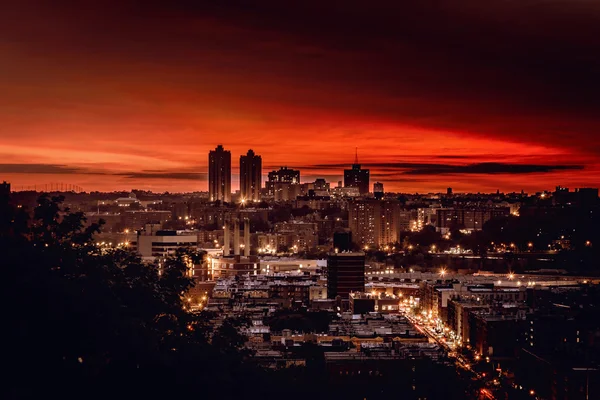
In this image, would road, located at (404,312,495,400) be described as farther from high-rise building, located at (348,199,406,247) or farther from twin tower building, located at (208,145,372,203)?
twin tower building, located at (208,145,372,203)

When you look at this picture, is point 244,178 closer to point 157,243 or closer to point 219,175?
point 219,175

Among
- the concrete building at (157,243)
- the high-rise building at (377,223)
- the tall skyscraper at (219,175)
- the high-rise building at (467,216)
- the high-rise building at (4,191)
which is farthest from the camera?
the tall skyscraper at (219,175)

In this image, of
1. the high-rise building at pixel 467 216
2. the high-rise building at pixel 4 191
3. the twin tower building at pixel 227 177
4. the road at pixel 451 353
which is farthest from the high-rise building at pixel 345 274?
the twin tower building at pixel 227 177

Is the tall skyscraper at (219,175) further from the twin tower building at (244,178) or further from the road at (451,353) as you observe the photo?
the road at (451,353)

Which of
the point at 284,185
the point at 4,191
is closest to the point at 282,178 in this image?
the point at 284,185

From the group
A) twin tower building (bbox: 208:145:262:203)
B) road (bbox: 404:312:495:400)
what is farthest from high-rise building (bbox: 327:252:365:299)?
twin tower building (bbox: 208:145:262:203)

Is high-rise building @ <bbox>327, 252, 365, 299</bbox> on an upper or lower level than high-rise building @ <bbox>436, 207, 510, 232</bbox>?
lower

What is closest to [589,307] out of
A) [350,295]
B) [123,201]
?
[350,295]
